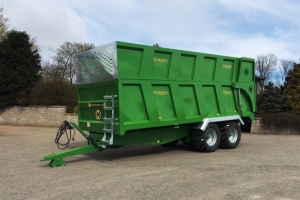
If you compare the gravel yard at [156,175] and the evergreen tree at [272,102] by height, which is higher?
the evergreen tree at [272,102]

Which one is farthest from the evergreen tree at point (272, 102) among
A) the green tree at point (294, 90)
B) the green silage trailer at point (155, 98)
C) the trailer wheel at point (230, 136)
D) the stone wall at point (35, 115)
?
the stone wall at point (35, 115)

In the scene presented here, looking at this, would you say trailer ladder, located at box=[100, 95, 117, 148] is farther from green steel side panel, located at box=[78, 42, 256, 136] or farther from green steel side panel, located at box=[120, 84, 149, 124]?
green steel side panel, located at box=[120, 84, 149, 124]

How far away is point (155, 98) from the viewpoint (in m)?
8.55

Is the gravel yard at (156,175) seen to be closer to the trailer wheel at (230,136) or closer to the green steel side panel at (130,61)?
the trailer wheel at (230,136)

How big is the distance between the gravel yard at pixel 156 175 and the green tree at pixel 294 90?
7.37 metres

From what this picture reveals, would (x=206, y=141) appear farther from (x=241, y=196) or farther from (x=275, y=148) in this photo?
(x=241, y=196)

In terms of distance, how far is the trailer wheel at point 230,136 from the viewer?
34.3ft

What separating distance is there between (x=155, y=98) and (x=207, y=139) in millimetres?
2600

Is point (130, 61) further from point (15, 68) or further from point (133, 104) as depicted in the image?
point (15, 68)

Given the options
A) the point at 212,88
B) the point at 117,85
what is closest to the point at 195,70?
the point at 212,88

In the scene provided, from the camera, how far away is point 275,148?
10875mm

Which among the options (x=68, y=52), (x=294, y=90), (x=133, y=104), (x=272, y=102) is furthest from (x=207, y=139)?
(x=68, y=52)

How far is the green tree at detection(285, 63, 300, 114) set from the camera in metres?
16.9

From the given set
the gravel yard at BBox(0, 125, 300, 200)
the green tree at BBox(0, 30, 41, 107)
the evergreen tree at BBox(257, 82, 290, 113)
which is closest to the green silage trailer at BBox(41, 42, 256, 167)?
the gravel yard at BBox(0, 125, 300, 200)
